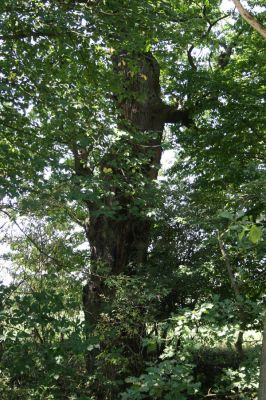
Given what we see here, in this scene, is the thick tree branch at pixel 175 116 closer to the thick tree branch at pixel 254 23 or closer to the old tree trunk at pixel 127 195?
the old tree trunk at pixel 127 195

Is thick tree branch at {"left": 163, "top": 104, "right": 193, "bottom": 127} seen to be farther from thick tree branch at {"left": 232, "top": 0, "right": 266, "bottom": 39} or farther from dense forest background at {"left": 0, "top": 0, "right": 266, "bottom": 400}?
thick tree branch at {"left": 232, "top": 0, "right": 266, "bottom": 39}

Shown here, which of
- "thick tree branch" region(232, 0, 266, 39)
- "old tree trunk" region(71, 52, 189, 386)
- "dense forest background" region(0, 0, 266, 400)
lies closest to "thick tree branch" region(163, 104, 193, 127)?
"old tree trunk" region(71, 52, 189, 386)

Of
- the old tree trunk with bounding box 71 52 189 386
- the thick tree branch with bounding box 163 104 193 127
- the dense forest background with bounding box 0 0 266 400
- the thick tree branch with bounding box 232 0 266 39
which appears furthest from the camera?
the thick tree branch with bounding box 163 104 193 127

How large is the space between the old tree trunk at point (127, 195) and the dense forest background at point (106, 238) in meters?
0.04

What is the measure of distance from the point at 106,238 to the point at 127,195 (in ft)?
6.55

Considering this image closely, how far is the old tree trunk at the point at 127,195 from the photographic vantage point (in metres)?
6.56

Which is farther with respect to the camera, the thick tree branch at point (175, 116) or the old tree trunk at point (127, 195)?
the thick tree branch at point (175, 116)

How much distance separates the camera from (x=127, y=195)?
22.9 feet

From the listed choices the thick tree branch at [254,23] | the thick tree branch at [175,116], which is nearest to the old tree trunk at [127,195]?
the thick tree branch at [175,116]

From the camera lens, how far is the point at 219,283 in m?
7.18

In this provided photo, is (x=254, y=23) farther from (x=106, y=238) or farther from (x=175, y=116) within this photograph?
(x=175, y=116)

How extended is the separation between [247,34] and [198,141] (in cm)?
313

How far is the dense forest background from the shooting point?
4.46 m

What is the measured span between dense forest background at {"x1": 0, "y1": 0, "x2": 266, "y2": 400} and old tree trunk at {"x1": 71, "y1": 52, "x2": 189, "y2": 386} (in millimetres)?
41
